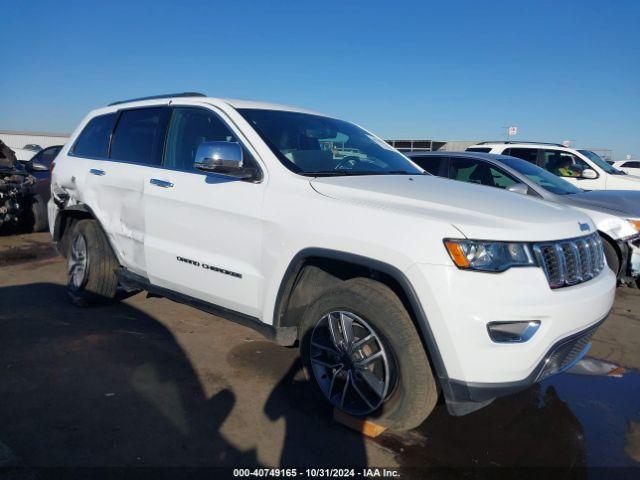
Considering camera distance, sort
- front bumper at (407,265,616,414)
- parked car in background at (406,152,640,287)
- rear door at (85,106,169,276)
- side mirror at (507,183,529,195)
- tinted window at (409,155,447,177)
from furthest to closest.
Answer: tinted window at (409,155,447,177)
parked car in background at (406,152,640,287)
side mirror at (507,183,529,195)
rear door at (85,106,169,276)
front bumper at (407,265,616,414)

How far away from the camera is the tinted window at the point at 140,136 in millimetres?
3984

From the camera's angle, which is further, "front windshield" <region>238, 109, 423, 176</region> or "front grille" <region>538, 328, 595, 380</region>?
"front windshield" <region>238, 109, 423, 176</region>

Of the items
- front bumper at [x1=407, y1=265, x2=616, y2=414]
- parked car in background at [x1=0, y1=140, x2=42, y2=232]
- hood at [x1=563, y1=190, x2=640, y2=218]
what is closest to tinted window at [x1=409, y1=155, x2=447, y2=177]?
hood at [x1=563, y1=190, x2=640, y2=218]

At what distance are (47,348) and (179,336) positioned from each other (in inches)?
38.5

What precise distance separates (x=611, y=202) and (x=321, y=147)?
4.31m

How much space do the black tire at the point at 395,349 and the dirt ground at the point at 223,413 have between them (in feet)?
0.73

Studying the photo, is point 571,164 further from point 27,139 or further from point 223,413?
point 27,139

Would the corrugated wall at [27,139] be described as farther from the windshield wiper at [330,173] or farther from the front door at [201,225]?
the windshield wiper at [330,173]

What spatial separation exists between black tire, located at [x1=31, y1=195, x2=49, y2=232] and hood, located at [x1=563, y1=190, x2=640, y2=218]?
8.34 meters

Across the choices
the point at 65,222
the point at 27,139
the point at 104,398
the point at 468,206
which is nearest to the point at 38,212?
the point at 65,222

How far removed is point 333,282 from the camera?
3129 mm

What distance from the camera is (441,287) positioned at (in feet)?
7.67

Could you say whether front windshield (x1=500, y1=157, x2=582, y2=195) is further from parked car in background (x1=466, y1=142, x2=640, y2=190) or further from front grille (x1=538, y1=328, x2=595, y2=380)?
front grille (x1=538, y1=328, x2=595, y2=380)

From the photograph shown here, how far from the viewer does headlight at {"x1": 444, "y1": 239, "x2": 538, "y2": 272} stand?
234 cm
